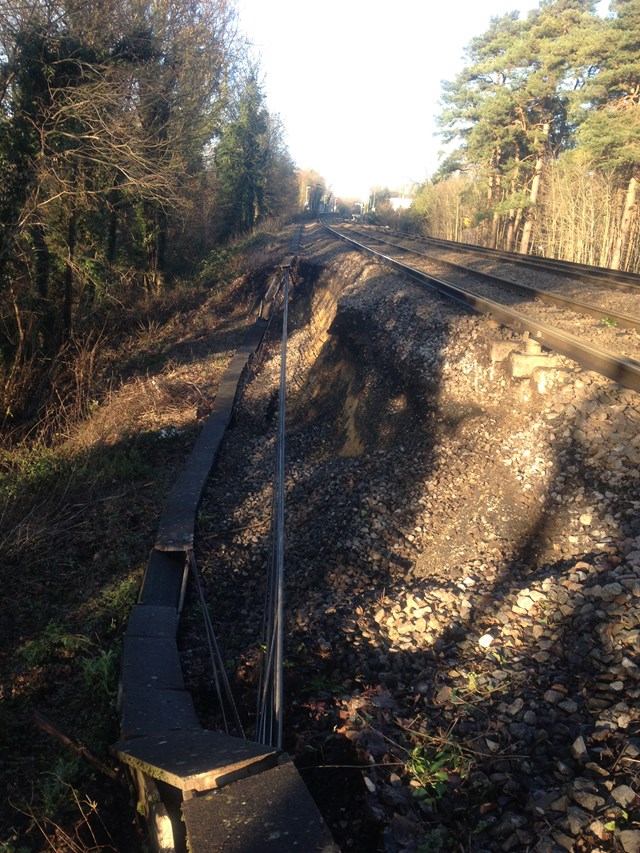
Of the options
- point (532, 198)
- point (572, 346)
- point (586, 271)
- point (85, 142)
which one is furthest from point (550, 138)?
point (572, 346)

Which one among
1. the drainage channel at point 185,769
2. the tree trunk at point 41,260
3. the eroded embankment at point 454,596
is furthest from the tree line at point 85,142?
the drainage channel at point 185,769

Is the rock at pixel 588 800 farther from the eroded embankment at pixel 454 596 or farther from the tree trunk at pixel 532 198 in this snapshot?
the tree trunk at pixel 532 198

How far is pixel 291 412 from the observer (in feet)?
34.1

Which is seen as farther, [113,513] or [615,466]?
[113,513]

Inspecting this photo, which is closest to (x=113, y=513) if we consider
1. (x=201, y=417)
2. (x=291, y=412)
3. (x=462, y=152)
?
(x=201, y=417)

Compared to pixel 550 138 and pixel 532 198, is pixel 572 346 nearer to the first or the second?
pixel 532 198

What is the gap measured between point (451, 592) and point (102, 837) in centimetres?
253

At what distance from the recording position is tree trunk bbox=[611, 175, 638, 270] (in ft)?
75.2

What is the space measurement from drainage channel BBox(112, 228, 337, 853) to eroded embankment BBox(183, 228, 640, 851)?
0.31 meters

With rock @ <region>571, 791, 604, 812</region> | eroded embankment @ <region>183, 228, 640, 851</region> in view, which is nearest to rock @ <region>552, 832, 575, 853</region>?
eroded embankment @ <region>183, 228, 640, 851</region>

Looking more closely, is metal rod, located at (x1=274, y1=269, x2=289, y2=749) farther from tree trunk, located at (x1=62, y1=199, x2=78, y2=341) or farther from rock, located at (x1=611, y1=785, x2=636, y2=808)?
tree trunk, located at (x1=62, y1=199, x2=78, y2=341)

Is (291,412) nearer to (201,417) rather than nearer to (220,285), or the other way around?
(201,417)

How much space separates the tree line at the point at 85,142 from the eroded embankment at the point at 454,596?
716cm

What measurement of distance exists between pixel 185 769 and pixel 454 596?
2120 mm
